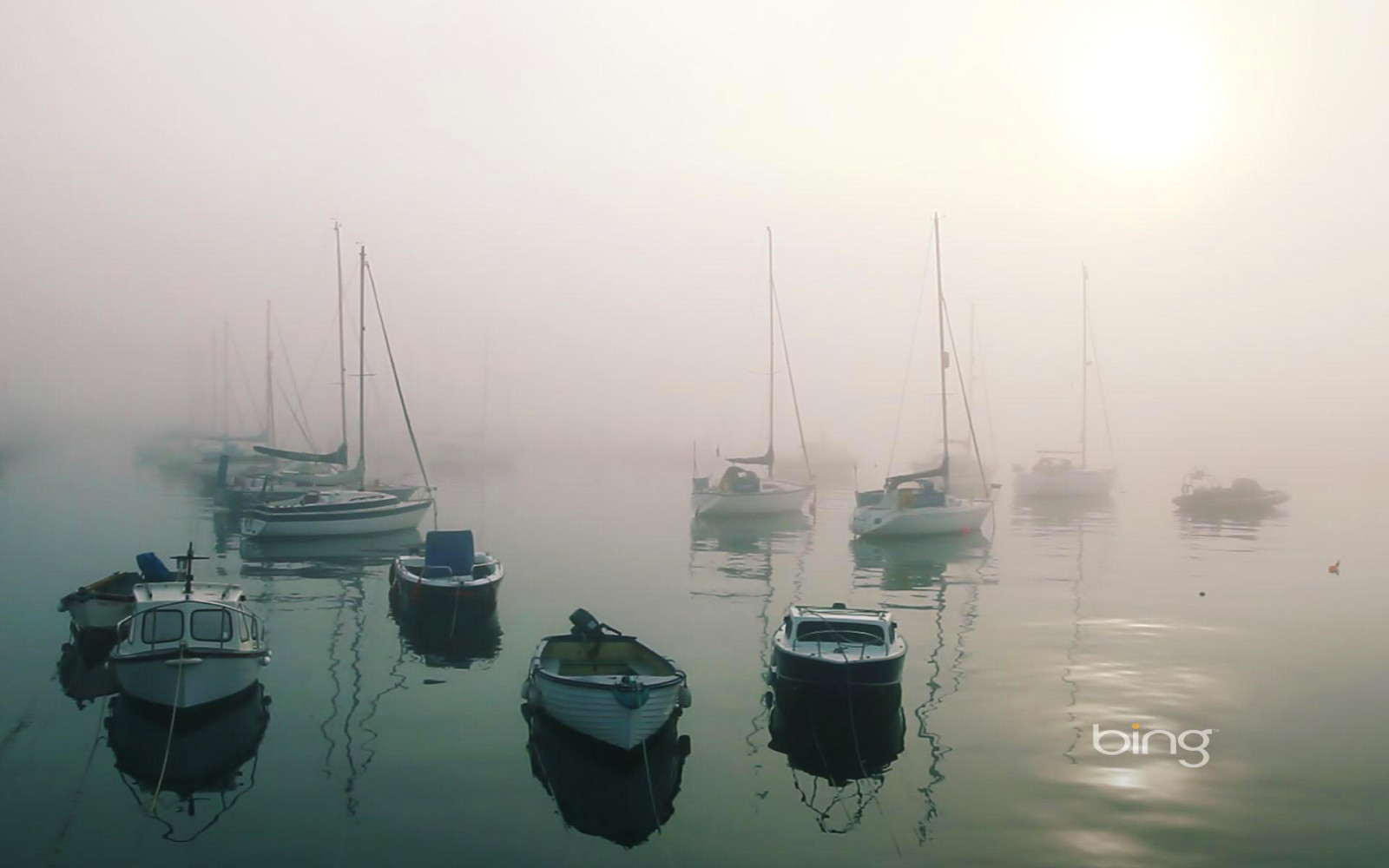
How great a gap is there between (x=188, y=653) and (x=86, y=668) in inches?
281

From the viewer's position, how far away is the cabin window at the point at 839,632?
26.6 meters

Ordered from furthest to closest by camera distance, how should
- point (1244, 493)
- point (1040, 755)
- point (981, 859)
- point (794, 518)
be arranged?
1. point (1244, 493)
2. point (794, 518)
3. point (1040, 755)
4. point (981, 859)

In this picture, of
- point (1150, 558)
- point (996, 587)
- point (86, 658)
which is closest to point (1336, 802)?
point (996, 587)

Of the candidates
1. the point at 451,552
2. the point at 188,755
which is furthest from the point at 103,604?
the point at 188,755

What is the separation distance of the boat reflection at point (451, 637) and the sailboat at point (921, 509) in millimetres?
35964

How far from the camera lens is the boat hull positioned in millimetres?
59500

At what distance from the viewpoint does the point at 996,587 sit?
48312 mm

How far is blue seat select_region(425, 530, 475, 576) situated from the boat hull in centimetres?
2522

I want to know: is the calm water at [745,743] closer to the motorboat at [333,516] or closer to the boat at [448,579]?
the boat at [448,579]

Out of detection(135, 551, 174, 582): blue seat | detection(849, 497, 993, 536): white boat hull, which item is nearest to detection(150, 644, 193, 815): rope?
detection(135, 551, 174, 582): blue seat

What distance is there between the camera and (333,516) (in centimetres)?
6159

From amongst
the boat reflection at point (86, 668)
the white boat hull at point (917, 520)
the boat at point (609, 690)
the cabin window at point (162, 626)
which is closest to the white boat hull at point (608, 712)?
the boat at point (609, 690)

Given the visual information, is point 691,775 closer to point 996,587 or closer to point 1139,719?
point 1139,719

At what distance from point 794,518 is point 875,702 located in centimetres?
6272
